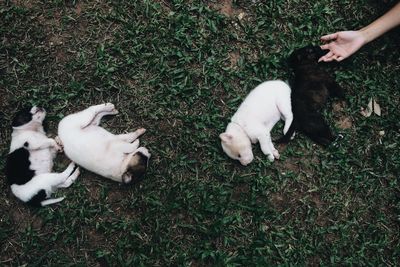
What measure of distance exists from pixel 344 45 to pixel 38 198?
4.30 meters

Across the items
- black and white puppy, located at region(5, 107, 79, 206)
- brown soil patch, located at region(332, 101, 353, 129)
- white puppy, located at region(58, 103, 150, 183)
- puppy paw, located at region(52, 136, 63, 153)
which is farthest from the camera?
brown soil patch, located at region(332, 101, 353, 129)

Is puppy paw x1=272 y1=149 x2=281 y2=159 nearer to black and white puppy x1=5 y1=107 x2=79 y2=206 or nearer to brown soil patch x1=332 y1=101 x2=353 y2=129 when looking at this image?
brown soil patch x1=332 y1=101 x2=353 y2=129

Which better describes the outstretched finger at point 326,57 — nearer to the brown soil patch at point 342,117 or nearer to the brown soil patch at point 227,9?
the brown soil patch at point 342,117

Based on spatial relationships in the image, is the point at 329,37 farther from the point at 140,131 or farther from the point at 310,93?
the point at 140,131

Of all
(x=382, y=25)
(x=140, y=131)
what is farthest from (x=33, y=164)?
(x=382, y=25)

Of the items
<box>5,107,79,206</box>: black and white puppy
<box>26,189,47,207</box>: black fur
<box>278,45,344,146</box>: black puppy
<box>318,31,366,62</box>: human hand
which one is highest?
<box>318,31,366,62</box>: human hand

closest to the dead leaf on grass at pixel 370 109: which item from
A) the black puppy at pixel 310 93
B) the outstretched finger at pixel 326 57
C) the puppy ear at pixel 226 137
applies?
the black puppy at pixel 310 93

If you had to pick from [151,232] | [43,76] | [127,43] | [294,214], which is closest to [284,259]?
[294,214]

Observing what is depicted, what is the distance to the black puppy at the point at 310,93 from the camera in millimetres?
5109

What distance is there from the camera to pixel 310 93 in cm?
511

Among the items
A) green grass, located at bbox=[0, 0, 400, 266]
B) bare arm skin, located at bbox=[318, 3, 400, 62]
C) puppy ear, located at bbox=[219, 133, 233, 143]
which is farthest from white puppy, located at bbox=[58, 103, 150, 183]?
bare arm skin, located at bbox=[318, 3, 400, 62]

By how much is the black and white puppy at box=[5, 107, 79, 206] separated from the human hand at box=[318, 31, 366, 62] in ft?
→ 11.7

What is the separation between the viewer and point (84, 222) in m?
5.34

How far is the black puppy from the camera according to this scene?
511cm
